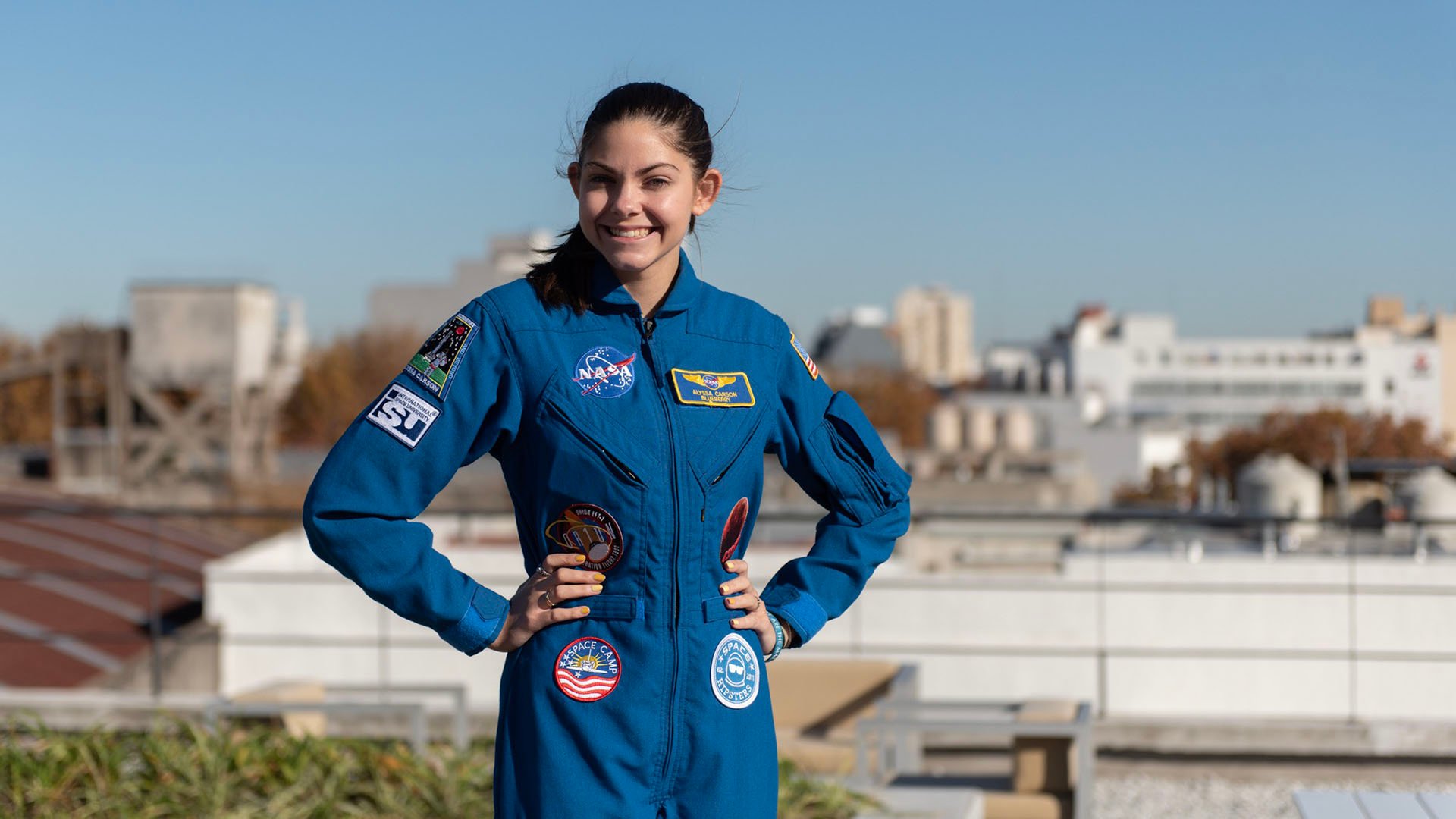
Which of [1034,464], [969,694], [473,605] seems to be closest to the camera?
[473,605]

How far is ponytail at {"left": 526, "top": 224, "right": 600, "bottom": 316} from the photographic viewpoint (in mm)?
2324

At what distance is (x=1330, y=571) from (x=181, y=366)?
31808 mm

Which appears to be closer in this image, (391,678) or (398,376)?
(398,376)

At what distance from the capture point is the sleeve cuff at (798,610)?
2410 mm

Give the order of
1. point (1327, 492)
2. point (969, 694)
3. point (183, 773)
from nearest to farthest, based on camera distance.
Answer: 1. point (183, 773)
2. point (969, 694)
3. point (1327, 492)

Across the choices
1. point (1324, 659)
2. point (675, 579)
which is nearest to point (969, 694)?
point (1324, 659)

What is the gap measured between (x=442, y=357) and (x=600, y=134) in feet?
1.26

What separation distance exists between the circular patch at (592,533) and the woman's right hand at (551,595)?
1cm

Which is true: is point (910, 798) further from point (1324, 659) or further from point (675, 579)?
Answer: point (1324, 659)

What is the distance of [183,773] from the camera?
5.00 metres

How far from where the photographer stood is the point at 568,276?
2.36 metres

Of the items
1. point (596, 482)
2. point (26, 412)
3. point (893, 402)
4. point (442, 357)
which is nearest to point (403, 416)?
point (442, 357)

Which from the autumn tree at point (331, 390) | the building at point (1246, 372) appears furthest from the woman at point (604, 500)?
the building at point (1246, 372)

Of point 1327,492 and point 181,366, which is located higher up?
point 181,366
